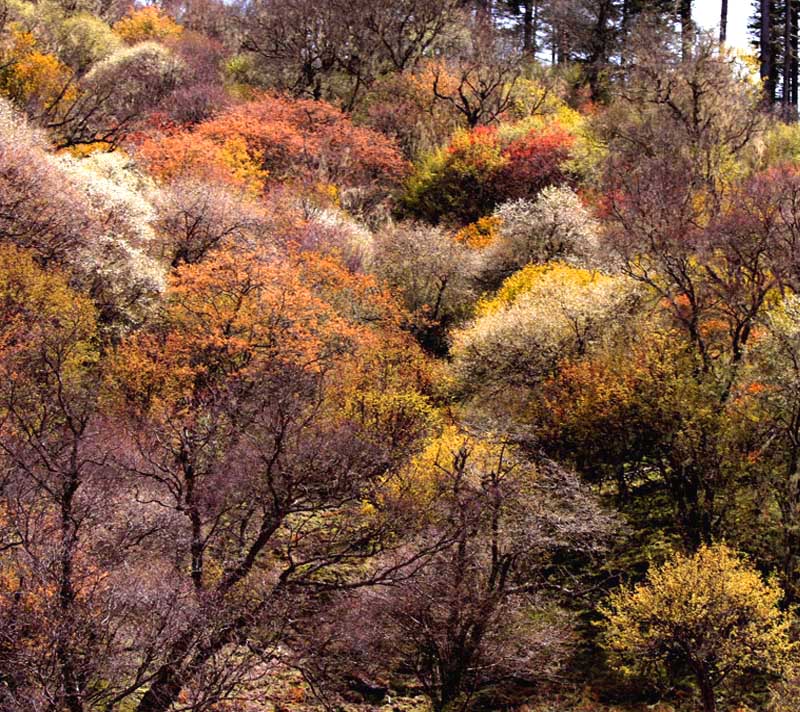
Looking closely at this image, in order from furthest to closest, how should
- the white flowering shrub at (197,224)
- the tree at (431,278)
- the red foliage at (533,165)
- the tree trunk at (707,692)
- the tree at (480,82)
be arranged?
the tree at (480,82)
the red foliage at (533,165)
the tree at (431,278)
the white flowering shrub at (197,224)
the tree trunk at (707,692)

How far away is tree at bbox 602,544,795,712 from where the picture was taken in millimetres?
14547

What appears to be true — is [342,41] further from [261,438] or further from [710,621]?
[710,621]

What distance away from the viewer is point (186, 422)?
19672mm

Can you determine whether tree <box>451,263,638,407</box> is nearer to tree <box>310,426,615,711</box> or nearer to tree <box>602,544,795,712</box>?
tree <box>310,426,615,711</box>

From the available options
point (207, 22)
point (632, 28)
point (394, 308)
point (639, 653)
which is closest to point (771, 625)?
point (639, 653)

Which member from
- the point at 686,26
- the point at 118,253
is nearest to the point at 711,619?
the point at 118,253

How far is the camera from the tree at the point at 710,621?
573 inches

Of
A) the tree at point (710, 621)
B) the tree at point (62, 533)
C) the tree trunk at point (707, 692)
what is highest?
the tree at point (62, 533)

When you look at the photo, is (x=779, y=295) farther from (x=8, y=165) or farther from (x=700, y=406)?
(x=8, y=165)

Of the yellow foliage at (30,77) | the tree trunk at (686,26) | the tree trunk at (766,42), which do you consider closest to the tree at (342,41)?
the yellow foliage at (30,77)

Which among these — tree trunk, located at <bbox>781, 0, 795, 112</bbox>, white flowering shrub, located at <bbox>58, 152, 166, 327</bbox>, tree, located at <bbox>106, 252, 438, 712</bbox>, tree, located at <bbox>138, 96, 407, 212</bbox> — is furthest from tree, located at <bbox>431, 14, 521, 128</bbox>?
white flowering shrub, located at <bbox>58, 152, 166, 327</bbox>

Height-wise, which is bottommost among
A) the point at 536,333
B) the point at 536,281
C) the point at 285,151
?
the point at 536,333

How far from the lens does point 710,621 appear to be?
14625 millimetres

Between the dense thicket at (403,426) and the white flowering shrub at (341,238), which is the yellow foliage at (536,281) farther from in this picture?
the white flowering shrub at (341,238)
